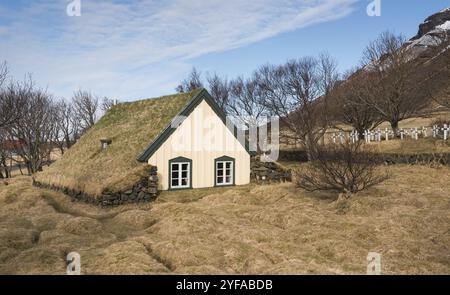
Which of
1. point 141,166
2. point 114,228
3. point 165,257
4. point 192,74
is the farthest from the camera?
point 192,74

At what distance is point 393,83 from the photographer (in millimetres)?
36156

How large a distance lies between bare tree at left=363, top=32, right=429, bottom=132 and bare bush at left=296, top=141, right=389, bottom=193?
2175cm

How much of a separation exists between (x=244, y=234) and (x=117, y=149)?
1243 cm

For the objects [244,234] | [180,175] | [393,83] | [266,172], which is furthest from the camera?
[393,83]

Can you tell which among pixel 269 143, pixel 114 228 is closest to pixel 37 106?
pixel 269 143

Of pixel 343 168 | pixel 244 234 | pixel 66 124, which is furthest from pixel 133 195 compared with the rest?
pixel 66 124

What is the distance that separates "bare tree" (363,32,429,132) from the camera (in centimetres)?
3606

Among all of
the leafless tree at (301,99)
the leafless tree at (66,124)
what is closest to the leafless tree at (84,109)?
the leafless tree at (66,124)

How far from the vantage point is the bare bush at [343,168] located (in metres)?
15.0

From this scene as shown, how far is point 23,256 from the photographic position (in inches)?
392

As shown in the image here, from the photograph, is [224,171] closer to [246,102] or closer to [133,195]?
[133,195]

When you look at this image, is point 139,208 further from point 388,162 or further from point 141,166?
point 388,162
